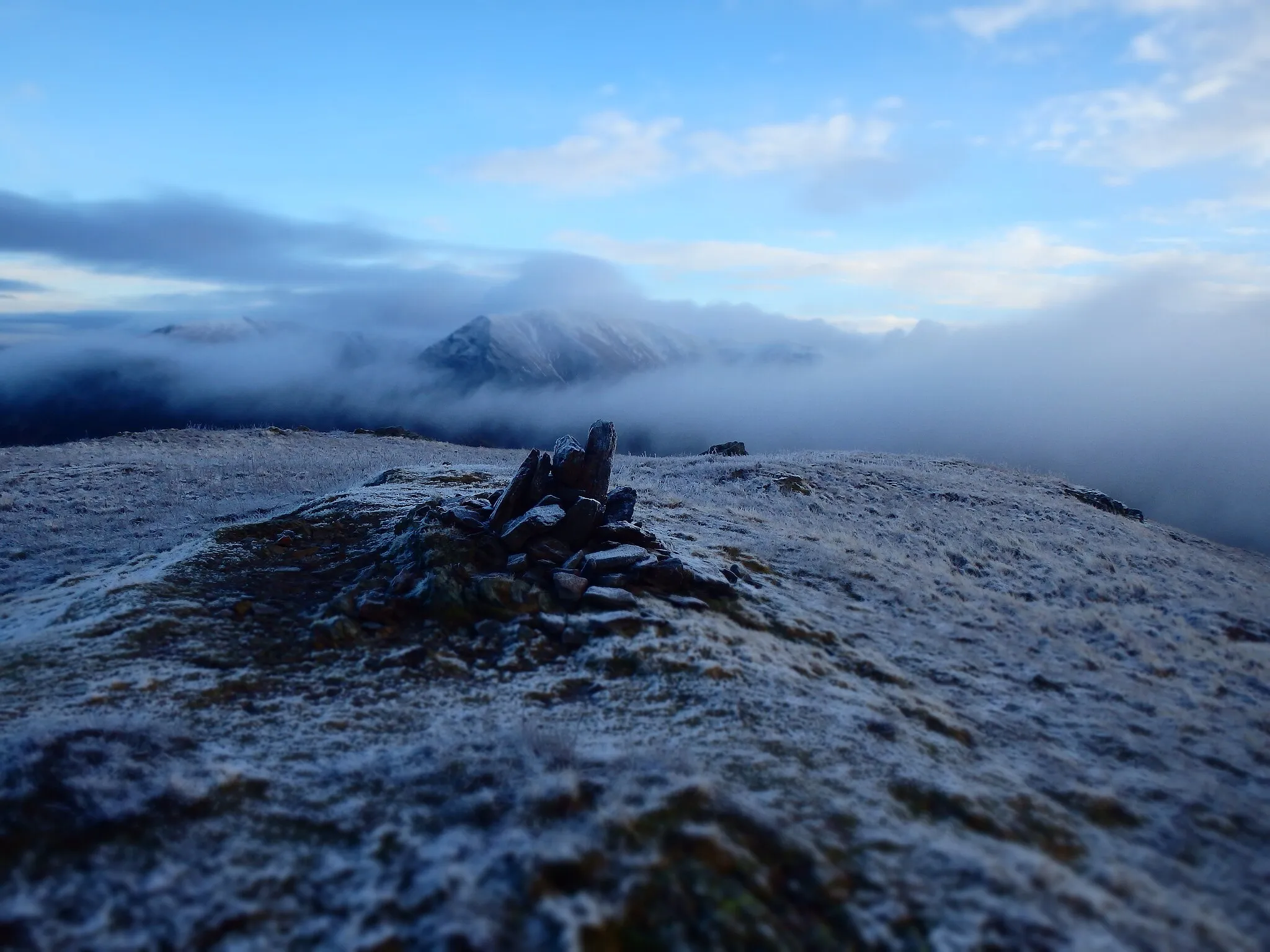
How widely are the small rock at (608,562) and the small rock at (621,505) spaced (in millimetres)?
2071

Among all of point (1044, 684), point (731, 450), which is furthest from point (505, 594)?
point (731, 450)

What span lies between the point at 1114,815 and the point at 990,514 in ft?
71.3

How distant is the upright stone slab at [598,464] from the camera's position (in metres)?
17.8

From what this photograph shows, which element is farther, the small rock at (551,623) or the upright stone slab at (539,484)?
the upright stone slab at (539,484)

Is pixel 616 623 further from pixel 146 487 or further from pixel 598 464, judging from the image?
pixel 146 487

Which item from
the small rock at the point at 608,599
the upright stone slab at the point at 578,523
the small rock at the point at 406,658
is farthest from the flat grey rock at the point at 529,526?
the small rock at the point at 406,658

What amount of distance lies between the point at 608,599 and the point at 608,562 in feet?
4.44

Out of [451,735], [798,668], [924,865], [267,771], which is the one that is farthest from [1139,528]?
[267,771]

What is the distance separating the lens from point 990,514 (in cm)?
2838

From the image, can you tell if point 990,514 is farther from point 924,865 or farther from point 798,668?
point 924,865

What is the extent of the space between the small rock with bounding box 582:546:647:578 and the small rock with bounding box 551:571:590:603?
0.49 meters

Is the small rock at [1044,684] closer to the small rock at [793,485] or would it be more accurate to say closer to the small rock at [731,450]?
the small rock at [793,485]

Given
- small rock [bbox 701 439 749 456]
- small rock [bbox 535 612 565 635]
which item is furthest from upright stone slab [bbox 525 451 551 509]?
small rock [bbox 701 439 749 456]

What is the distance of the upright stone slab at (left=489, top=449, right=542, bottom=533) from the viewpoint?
54.3ft
